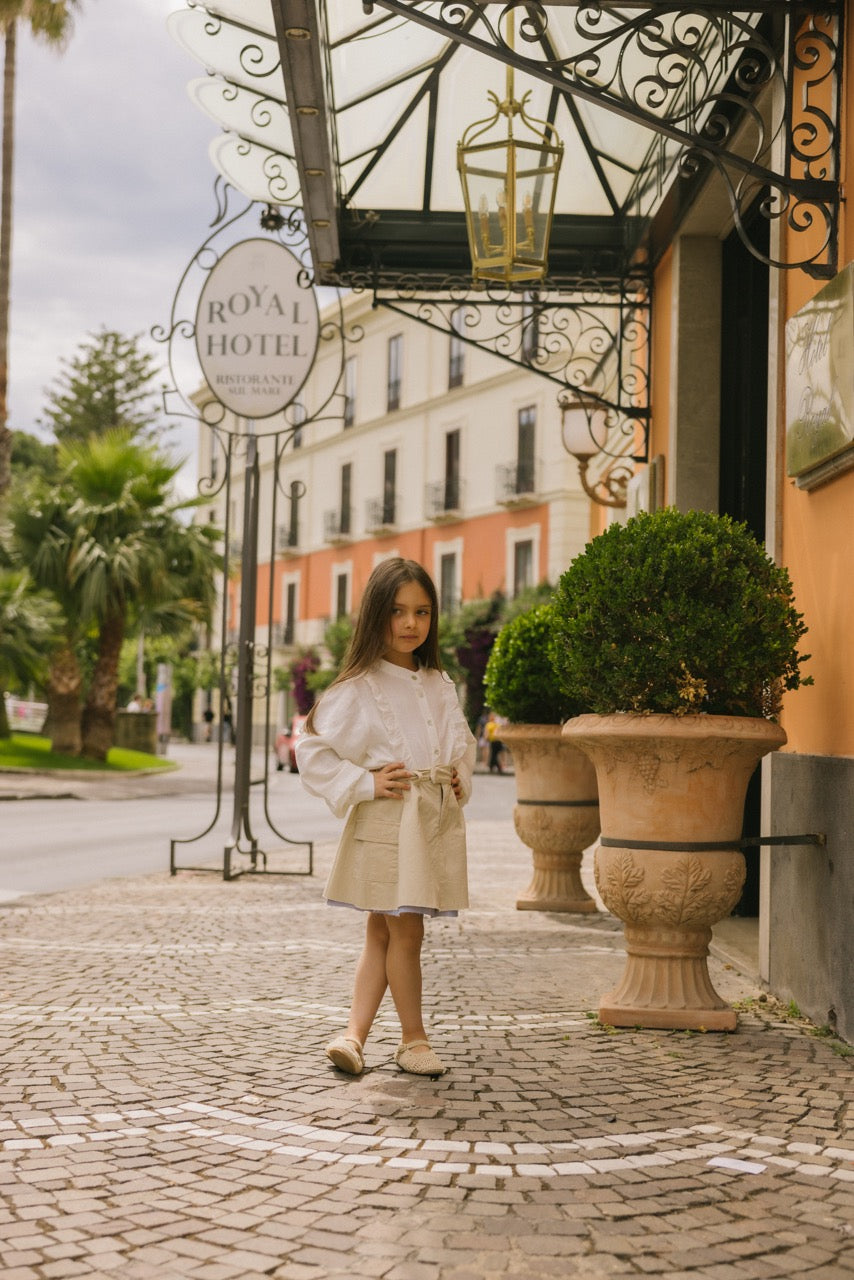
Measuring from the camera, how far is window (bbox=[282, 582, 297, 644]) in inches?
1874

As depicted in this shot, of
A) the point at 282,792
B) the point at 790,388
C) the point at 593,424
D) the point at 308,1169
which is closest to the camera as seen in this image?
the point at 308,1169

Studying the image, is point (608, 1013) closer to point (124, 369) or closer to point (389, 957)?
point (389, 957)

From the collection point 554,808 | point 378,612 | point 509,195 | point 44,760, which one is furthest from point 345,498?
point 378,612

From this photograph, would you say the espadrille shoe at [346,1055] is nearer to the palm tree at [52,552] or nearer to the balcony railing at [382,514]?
the palm tree at [52,552]


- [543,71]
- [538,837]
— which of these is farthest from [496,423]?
[543,71]

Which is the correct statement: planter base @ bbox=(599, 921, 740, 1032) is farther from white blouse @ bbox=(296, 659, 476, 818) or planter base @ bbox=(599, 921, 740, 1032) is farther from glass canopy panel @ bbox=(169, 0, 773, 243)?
glass canopy panel @ bbox=(169, 0, 773, 243)

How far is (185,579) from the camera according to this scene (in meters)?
23.3

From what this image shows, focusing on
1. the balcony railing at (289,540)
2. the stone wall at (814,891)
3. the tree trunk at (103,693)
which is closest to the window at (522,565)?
the balcony railing at (289,540)

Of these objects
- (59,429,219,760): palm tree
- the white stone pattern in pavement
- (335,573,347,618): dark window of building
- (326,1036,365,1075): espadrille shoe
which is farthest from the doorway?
(335,573,347,618): dark window of building

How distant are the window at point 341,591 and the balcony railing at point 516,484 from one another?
28.3 feet

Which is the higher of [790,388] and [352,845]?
[790,388]

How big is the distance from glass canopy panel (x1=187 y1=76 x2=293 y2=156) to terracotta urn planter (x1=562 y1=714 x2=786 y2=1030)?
5.33 metres

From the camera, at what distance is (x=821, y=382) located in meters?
4.63

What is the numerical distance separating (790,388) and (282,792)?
58.0 ft
